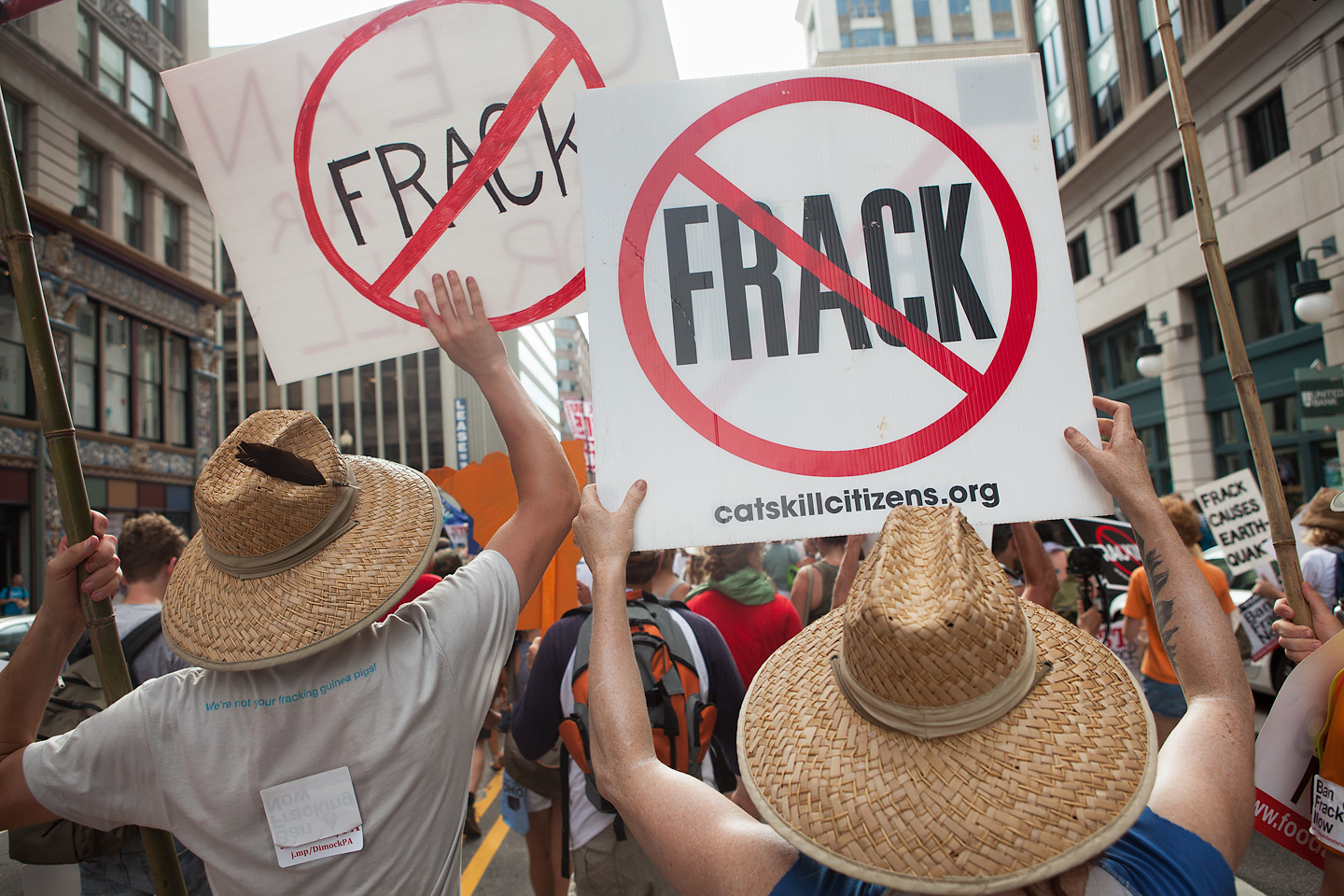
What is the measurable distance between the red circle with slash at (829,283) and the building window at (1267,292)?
15808 millimetres

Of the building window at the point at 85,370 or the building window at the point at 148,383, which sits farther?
the building window at the point at 148,383

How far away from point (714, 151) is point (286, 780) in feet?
5.02

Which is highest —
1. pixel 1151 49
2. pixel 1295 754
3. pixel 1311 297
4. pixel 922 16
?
pixel 922 16

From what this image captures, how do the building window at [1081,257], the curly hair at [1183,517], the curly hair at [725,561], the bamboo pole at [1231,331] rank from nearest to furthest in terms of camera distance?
the bamboo pole at [1231,331]
the curly hair at [725,561]
the curly hair at [1183,517]
the building window at [1081,257]

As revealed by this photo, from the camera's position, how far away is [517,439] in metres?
1.94

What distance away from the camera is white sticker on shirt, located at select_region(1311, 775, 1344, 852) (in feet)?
6.16

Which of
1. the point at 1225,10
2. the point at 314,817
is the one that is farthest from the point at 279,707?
the point at 1225,10

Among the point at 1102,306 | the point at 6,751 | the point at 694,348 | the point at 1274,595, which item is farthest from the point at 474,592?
the point at 1102,306

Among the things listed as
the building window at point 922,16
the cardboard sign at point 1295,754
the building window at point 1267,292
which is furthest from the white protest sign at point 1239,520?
the building window at point 922,16

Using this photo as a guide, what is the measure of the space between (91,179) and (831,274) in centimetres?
2322

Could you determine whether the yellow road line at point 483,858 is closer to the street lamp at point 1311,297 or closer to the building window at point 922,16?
the street lamp at point 1311,297

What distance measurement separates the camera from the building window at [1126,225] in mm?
19766

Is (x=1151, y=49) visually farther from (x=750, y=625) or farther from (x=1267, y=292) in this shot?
(x=750, y=625)

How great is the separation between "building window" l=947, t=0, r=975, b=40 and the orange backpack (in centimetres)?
6018
